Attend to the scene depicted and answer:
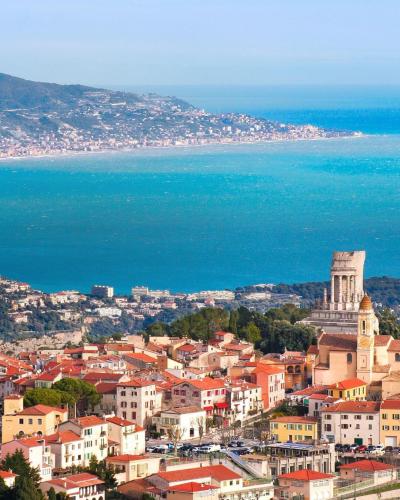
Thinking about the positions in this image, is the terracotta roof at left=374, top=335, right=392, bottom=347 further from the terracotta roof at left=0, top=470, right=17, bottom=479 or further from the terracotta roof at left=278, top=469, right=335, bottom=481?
the terracotta roof at left=0, top=470, right=17, bottom=479

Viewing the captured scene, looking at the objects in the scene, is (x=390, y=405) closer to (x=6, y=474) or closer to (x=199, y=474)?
(x=199, y=474)

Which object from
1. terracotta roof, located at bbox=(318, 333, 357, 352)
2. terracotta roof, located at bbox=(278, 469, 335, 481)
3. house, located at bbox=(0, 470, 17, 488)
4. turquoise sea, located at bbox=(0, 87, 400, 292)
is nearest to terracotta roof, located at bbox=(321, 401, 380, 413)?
terracotta roof, located at bbox=(318, 333, 357, 352)

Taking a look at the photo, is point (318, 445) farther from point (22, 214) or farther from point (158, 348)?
point (22, 214)

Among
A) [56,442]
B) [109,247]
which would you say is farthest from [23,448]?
[109,247]

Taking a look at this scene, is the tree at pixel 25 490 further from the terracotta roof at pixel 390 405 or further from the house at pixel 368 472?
the terracotta roof at pixel 390 405

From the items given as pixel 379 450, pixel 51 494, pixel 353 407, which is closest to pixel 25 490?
pixel 51 494

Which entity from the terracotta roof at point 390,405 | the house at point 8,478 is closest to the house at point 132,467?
the house at point 8,478

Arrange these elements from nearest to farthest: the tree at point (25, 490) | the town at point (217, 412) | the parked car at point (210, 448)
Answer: the tree at point (25, 490), the town at point (217, 412), the parked car at point (210, 448)
